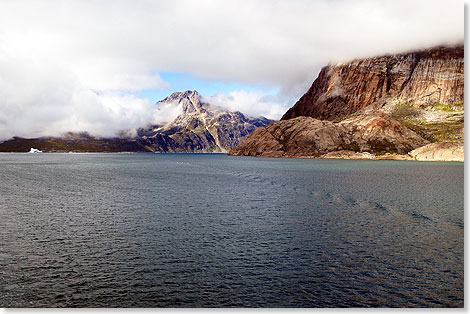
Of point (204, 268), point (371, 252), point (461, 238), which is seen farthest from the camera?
point (461, 238)

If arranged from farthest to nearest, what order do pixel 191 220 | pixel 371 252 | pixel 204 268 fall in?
pixel 191 220 < pixel 371 252 < pixel 204 268

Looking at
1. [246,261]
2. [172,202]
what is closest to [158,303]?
[246,261]

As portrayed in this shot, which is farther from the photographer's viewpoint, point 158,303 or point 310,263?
point 310,263

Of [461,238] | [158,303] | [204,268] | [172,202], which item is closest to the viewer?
[158,303]

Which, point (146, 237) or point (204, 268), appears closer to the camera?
point (204, 268)

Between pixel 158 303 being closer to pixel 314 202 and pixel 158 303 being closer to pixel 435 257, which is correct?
pixel 435 257

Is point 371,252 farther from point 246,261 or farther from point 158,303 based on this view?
point 158,303

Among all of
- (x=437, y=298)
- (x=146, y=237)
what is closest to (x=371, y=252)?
(x=437, y=298)

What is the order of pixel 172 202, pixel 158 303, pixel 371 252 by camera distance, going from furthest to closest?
pixel 172 202, pixel 371 252, pixel 158 303
